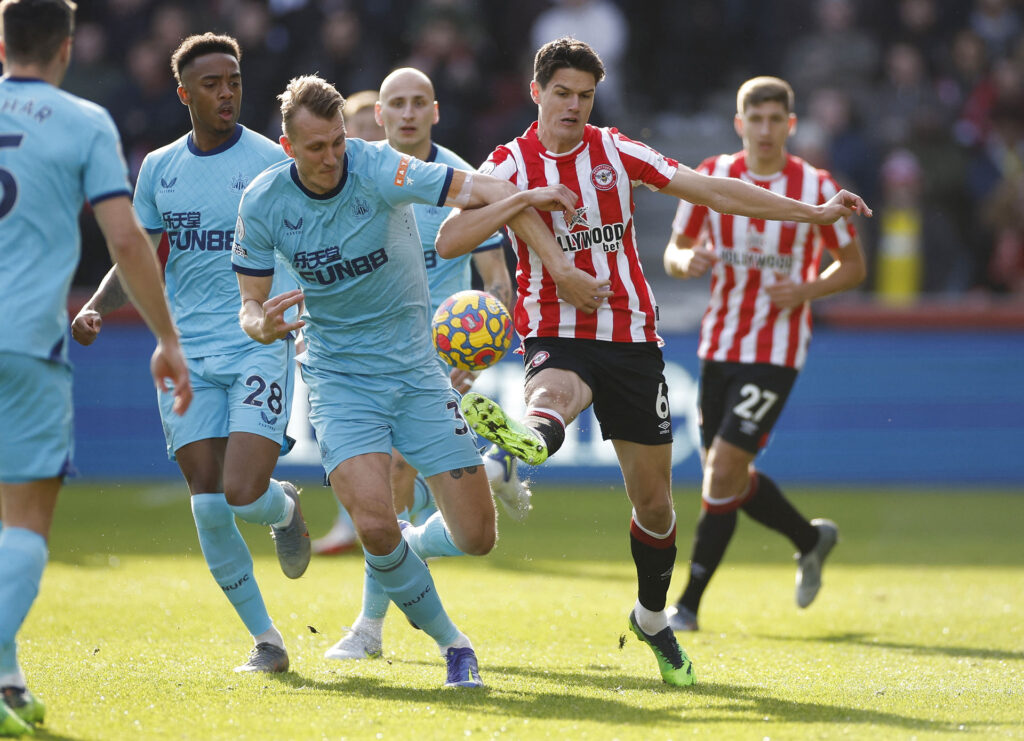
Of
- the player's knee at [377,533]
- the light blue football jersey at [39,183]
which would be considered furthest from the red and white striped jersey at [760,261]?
the light blue football jersey at [39,183]

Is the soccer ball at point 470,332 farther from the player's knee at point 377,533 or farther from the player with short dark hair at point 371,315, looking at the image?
the player's knee at point 377,533

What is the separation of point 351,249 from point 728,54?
12206mm

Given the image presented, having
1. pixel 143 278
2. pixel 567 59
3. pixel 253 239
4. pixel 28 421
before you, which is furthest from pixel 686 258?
pixel 28 421

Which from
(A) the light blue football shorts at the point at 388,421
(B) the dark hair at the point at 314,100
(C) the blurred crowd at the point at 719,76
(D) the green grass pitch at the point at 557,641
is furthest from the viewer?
(C) the blurred crowd at the point at 719,76

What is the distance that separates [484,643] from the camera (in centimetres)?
691

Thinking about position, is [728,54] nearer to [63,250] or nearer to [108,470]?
[108,470]

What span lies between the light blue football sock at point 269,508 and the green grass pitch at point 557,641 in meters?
0.69

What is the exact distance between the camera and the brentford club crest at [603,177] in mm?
6023

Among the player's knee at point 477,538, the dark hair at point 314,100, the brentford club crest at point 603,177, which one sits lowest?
the player's knee at point 477,538

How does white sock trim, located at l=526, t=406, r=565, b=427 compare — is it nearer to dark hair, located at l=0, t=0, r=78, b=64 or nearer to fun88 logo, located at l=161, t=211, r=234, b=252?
fun88 logo, located at l=161, t=211, r=234, b=252

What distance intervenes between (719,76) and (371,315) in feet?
40.0

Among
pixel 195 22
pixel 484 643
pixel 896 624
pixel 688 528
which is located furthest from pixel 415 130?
pixel 195 22

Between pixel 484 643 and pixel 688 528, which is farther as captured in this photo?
pixel 688 528

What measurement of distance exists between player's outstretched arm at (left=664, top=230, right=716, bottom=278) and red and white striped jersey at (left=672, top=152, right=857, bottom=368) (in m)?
0.06
